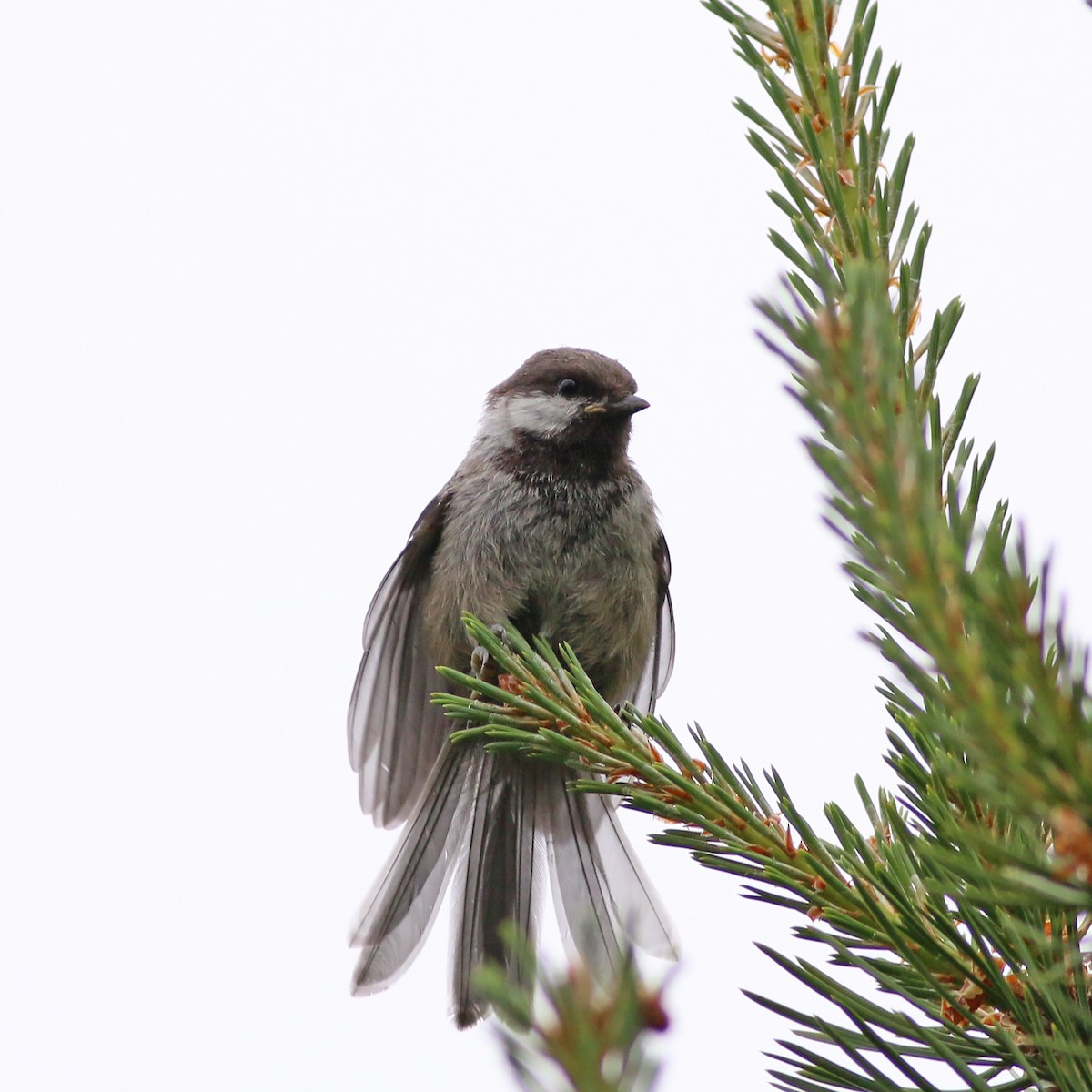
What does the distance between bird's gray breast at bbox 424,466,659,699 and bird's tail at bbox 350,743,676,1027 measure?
35 centimetres

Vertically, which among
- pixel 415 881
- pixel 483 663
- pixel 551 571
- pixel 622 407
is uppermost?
pixel 622 407

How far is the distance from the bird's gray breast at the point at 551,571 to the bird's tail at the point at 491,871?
35cm

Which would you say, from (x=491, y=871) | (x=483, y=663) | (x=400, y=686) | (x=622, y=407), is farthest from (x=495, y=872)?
(x=622, y=407)

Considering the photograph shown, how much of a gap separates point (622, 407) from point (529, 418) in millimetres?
336

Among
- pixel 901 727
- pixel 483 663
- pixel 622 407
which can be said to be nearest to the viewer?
pixel 901 727

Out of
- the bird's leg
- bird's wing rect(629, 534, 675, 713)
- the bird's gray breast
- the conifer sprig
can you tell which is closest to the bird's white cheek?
the bird's gray breast

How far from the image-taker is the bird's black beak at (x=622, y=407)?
3223 millimetres

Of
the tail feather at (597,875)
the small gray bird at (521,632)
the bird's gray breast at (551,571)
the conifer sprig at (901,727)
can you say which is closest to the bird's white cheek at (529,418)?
the small gray bird at (521,632)

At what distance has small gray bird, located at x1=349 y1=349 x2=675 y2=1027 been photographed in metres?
2.69

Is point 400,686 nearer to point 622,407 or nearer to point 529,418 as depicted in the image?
point 529,418

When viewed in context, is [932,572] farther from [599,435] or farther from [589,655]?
[599,435]

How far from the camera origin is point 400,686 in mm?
3312

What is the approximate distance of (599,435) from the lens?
131 inches

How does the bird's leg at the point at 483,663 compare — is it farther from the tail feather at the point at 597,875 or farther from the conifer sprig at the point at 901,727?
the conifer sprig at the point at 901,727
